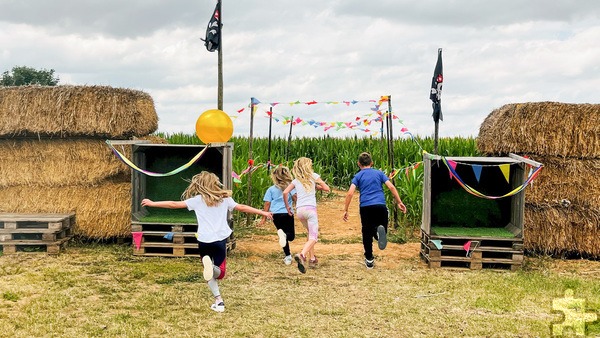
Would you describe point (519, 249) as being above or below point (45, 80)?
below

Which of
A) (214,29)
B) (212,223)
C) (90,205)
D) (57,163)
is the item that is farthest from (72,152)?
(212,223)

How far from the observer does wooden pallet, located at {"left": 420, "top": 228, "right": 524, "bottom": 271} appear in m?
8.72

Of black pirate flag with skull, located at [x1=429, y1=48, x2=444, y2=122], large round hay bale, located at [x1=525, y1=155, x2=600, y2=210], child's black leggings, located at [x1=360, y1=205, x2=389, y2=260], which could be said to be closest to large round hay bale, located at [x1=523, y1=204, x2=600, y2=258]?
large round hay bale, located at [x1=525, y1=155, x2=600, y2=210]

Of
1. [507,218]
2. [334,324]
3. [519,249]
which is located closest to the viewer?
[334,324]

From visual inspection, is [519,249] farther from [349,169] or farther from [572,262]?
[349,169]

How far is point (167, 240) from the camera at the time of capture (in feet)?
31.2

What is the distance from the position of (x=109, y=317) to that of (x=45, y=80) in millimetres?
33515

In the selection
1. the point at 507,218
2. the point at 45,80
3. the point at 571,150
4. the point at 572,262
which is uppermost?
the point at 45,80

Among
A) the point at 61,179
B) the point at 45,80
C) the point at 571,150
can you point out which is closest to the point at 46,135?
the point at 61,179

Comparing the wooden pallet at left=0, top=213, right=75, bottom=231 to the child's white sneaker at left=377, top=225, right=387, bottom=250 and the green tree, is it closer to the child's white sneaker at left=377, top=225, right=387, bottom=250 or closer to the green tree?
the child's white sneaker at left=377, top=225, right=387, bottom=250

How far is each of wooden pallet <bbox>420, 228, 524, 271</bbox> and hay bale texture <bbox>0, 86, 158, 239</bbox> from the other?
5.18m

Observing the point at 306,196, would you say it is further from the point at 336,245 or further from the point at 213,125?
the point at 336,245

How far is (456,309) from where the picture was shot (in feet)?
21.5

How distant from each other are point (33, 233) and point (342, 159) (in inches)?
442
